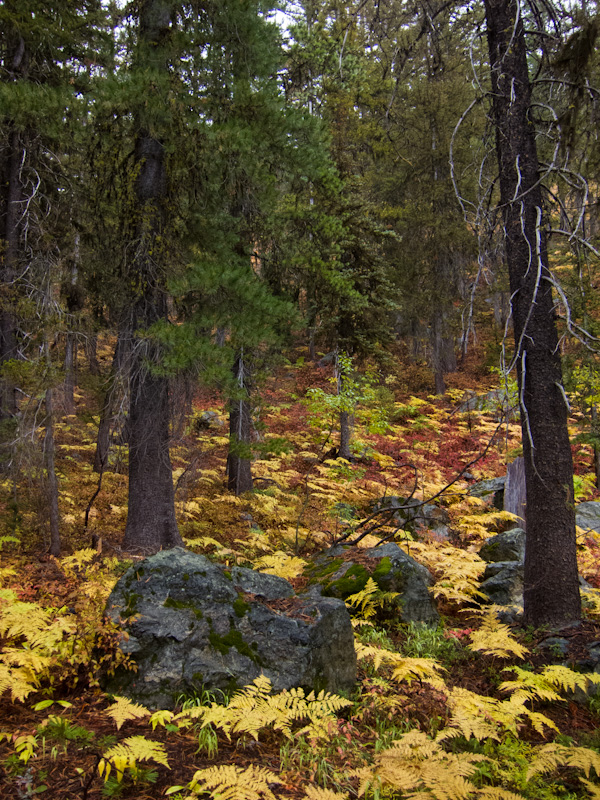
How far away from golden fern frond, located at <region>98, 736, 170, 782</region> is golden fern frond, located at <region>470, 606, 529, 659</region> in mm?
3442

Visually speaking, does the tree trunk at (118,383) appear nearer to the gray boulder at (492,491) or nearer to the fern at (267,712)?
the fern at (267,712)

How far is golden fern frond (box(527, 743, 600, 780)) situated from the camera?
130 inches

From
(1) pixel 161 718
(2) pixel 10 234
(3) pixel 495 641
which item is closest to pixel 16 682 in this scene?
(1) pixel 161 718

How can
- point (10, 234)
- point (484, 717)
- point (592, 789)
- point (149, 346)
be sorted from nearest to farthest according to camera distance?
point (592, 789) → point (484, 717) → point (149, 346) → point (10, 234)

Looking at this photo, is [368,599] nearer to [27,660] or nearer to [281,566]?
[281,566]

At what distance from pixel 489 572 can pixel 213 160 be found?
7684 mm

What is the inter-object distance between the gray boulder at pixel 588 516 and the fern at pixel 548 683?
6597mm

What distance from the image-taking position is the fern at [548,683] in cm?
438

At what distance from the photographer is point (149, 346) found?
762 cm

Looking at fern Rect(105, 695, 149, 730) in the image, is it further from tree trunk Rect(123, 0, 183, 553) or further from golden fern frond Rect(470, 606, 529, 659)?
tree trunk Rect(123, 0, 183, 553)

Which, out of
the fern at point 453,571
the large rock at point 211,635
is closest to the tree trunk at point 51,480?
the large rock at point 211,635

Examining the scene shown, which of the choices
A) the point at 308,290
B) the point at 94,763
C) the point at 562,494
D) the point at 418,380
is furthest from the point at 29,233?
the point at 418,380

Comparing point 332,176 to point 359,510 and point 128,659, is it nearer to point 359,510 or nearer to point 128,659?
point 359,510

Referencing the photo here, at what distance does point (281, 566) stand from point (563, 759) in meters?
4.30
